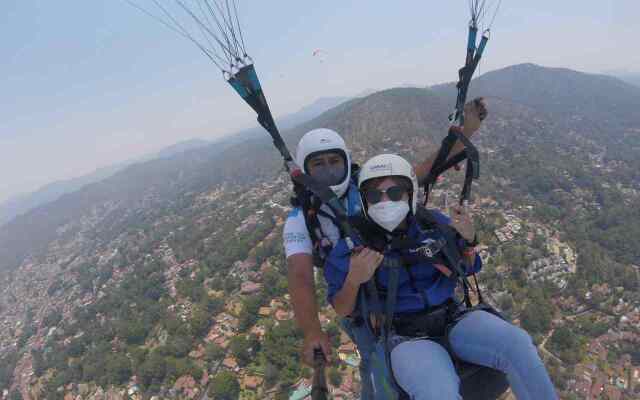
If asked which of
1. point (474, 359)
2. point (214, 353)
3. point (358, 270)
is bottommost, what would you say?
point (214, 353)

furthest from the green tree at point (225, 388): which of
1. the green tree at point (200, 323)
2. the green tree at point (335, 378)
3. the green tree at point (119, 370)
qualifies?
the green tree at point (119, 370)

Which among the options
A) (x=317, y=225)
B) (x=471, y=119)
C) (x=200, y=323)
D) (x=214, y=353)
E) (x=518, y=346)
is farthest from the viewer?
(x=200, y=323)

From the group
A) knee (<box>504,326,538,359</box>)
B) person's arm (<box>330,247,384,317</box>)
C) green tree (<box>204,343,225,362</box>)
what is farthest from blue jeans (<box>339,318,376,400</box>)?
green tree (<box>204,343,225,362</box>)

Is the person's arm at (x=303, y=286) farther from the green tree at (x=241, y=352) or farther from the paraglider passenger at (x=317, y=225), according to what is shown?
the green tree at (x=241, y=352)

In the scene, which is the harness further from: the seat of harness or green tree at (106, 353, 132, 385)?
green tree at (106, 353, 132, 385)

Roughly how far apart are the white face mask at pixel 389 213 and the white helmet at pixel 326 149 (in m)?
0.47

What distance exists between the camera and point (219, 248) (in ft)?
142

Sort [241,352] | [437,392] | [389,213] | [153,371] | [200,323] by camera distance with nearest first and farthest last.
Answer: [437,392] → [389,213] → [241,352] → [153,371] → [200,323]

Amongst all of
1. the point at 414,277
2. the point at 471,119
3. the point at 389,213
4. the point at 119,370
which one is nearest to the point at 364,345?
the point at 414,277

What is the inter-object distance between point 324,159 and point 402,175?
779 millimetres

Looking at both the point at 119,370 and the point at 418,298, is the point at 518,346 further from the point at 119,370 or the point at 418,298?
the point at 119,370

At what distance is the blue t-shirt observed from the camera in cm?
252

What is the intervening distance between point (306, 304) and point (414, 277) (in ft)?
2.91

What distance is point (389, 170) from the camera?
2.75 m
